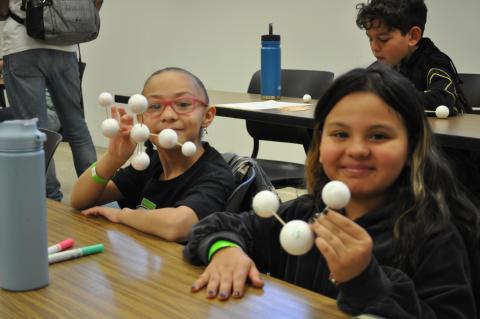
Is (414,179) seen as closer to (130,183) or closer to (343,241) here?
(343,241)

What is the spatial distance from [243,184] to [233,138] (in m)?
3.52

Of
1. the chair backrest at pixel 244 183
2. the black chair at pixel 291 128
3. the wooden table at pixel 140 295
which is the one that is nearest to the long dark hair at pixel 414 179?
the wooden table at pixel 140 295

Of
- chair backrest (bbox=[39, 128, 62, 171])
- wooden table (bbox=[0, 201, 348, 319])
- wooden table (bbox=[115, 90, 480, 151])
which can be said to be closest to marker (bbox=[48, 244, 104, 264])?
wooden table (bbox=[0, 201, 348, 319])

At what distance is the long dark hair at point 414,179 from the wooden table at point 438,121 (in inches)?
24.6

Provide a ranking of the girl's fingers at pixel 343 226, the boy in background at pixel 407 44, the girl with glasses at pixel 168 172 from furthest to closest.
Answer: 1. the boy in background at pixel 407 44
2. the girl with glasses at pixel 168 172
3. the girl's fingers at pixel 343 226

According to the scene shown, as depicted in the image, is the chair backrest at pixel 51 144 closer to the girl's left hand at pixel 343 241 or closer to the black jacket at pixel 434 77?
the girl's left hand at pixel 343 241

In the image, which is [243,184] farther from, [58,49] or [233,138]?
[233,138]

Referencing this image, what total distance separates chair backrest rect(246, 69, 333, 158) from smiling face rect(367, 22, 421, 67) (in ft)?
1.81

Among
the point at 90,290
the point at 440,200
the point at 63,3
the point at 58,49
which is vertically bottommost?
the point at 90,290

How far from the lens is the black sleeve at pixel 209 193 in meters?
1.46

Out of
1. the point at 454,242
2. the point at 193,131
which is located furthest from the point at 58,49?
the point at 454,242

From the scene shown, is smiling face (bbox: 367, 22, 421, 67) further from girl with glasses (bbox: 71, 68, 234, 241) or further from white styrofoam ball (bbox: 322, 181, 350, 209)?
white styrofoam ball (bbox: 322, 181, 350, 209)

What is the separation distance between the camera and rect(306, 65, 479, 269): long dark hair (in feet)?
3.24

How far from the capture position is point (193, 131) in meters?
1.64
